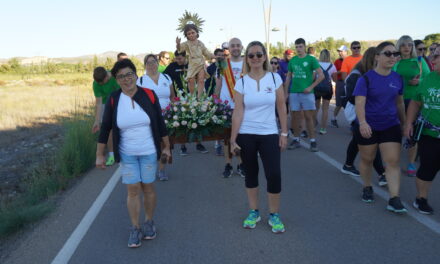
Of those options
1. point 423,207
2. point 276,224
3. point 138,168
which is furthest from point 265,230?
point 423,207

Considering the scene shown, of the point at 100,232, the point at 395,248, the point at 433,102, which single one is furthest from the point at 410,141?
the point at 100,232

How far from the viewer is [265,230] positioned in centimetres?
428

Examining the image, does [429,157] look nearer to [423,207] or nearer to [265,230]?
[423,207]

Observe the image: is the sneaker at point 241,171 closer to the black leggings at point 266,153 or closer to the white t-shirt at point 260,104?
the black leggings at point 266,153

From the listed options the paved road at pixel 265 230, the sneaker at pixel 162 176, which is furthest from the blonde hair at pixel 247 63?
the sneaker at pixel 162 176

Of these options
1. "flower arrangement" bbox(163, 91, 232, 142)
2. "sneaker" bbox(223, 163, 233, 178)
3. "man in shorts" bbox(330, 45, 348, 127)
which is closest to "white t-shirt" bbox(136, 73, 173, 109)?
"flower arrangement" bbox(163, 91, 232, 142)

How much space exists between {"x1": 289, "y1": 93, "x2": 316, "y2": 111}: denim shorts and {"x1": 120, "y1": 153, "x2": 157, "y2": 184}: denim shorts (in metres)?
4.70

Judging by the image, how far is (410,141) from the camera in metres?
4.73

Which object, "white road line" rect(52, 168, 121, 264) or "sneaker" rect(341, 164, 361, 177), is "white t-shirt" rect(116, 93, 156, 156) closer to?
"white road line" rect(52, 168, 121, 264)

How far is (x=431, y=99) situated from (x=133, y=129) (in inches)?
129

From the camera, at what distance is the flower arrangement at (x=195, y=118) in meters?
5.37

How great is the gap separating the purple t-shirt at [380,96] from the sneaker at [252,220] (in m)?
1.70

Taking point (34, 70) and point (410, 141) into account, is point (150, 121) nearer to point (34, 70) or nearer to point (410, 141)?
point (410, 141)

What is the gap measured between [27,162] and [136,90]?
→ 701 cm
